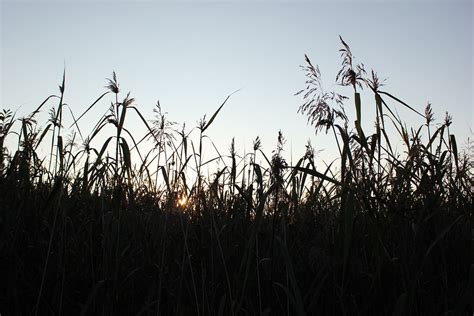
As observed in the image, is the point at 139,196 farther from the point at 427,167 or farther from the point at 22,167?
the point at 427,167

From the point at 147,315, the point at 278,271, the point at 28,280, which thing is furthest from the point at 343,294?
the point at 28,280

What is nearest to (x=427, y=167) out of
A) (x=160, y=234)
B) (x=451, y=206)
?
(x=451, y=206)

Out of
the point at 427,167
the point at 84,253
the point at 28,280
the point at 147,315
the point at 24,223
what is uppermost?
Result: the point at 427,167

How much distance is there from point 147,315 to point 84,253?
53cm

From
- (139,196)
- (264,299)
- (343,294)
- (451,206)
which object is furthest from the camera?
(139,196)

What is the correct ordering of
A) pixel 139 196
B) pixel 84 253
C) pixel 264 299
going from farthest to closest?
pixel 139 196, pixel 84 253, pixel 264 299

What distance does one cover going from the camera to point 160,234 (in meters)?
2.14

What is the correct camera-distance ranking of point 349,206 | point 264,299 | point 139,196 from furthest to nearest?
point 139,196
point 264,299
point 349,206

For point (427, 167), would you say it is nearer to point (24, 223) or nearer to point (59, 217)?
point (59, 217)

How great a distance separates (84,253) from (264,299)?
910 mm

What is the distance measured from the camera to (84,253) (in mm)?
2068

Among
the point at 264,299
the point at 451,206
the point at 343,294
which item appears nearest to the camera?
the point at 343,294

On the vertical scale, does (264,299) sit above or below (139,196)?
below

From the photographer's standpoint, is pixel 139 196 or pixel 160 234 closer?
pixel 160 234
